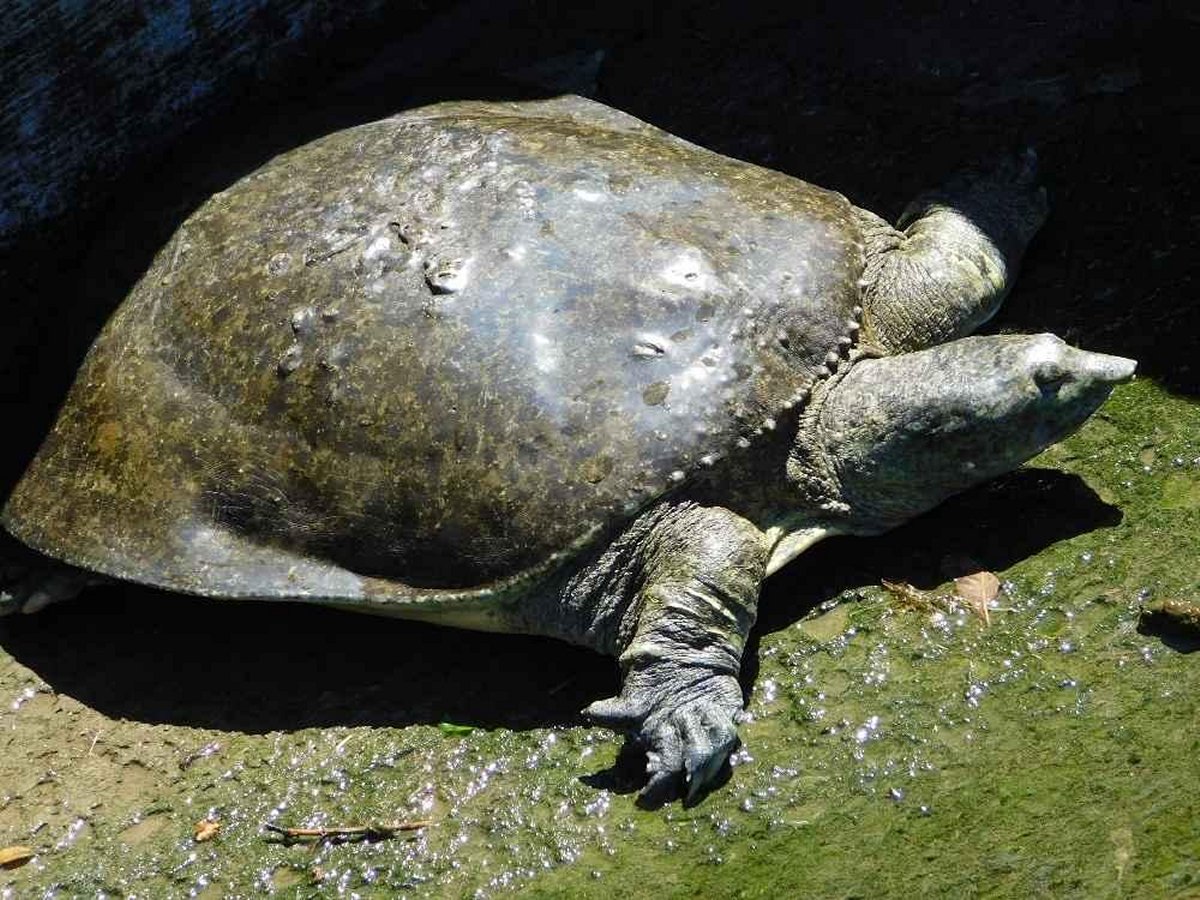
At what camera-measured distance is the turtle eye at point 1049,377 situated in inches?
145

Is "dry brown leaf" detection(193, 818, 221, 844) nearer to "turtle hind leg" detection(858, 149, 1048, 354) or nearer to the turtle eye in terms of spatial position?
"turtle hind leg" detection(858, 149, 1048, 354)

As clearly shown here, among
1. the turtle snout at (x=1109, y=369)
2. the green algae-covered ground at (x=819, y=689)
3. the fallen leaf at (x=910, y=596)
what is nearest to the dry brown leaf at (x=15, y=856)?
the green algae-covered ground at (x=819, y=689)

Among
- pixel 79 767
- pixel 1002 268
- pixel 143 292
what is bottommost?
pixel 79 767

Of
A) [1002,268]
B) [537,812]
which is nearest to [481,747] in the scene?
[537,812]

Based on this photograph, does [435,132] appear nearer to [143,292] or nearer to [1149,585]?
[143,292]

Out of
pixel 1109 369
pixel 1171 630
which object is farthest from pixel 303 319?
pixel 1171 630

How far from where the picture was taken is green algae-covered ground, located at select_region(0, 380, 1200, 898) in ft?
10.7

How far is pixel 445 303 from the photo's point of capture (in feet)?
12.7

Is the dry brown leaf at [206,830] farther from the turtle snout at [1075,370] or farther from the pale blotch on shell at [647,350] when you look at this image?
the turtle snout at [1075,370]

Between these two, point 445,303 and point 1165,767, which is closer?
point 1165,767

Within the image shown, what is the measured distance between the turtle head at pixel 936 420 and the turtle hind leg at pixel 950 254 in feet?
0.81

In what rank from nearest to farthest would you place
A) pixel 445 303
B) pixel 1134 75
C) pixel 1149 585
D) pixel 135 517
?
pixel 1149 585 < pixel 445 303 < pixel 135 517 < pixel 1134 75

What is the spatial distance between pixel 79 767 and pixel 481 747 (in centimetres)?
116

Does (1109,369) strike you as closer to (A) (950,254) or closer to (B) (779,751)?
(A) (950,254)
